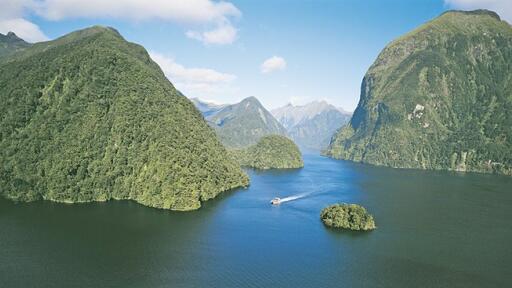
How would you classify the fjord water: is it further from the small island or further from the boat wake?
the boat wake

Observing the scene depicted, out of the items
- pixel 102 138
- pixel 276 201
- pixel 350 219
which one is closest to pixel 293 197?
pixel 276 201

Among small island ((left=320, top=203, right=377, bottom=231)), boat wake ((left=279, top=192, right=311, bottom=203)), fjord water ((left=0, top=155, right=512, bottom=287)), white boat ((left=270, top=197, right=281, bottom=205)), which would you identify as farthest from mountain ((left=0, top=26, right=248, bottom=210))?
small island ((left=320, top=203, right=377, bottom=231))

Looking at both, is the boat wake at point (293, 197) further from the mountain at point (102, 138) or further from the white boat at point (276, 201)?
the mountain at point (102, 138)

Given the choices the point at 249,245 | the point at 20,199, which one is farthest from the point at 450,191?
the point at 20,199

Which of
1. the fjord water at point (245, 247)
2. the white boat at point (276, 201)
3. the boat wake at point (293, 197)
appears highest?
the boat wake at point (293, 197)

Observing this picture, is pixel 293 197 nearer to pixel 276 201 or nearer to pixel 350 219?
pixel 276 201

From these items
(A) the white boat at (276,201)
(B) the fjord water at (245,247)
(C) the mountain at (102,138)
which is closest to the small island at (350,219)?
(B) the fjord water at (245,247)
